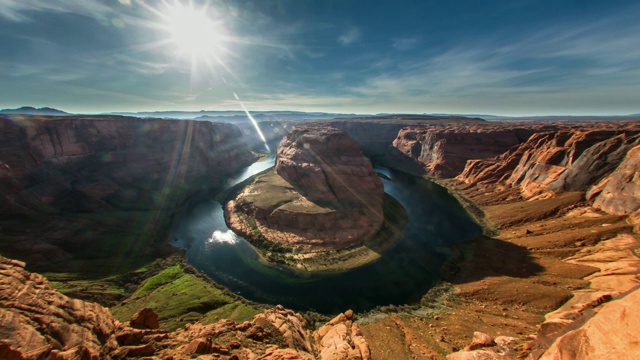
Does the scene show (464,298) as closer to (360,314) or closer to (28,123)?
(360,314)

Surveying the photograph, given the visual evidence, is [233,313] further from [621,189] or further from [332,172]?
[621,189]

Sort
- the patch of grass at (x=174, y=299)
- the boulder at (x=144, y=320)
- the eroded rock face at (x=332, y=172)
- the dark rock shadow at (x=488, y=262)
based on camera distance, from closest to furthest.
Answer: the boulder at (x=144, y=320) → the patch of grass at (x=174, y=299) → the dark rock shadow at (x=488, y=262) → the eroded rock face at (x=332, y=172)

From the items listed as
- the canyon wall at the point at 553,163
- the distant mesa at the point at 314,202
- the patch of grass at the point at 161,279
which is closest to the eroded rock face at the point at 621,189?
the canyon wall at the point at 553,163

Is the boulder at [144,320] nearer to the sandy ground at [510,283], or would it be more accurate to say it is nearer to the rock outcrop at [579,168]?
the sandy ground at [510,283]

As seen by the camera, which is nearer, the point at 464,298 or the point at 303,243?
the point at 464,298

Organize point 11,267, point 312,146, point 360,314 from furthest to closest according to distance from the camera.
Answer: point 312,146, point 360,314, point 11,267

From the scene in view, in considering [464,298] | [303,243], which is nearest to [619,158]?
[464,298]

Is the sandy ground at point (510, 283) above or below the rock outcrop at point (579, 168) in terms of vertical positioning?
below

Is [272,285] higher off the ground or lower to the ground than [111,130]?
lower
